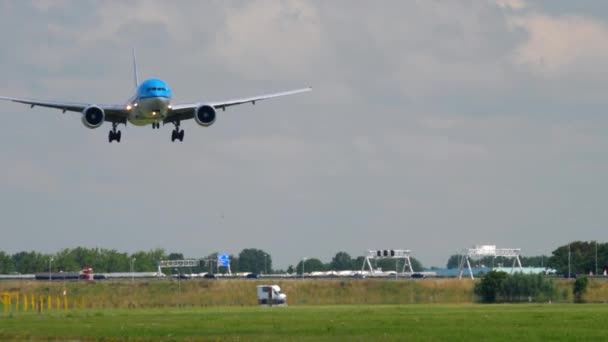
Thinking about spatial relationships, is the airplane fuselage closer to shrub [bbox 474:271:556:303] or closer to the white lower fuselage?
the white lower fuselage

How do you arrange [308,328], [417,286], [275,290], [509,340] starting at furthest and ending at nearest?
[417,286], [275,290], [308,328], [509,340]

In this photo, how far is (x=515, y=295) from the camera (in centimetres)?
13950

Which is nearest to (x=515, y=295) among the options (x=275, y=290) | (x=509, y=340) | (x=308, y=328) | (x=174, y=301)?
(x=275, y=290)

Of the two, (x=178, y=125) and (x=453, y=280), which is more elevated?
Answer: (x=178, y=125)

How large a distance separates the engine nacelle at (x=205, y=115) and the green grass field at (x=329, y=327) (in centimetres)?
1431

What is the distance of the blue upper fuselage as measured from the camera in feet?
276

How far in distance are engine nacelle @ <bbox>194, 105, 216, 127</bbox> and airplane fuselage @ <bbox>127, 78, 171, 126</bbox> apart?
2.34m

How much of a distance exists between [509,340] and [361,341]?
7.56 metres

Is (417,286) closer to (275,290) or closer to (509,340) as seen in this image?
(275,290)

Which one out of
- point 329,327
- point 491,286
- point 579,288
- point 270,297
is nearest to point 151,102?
point 329,327

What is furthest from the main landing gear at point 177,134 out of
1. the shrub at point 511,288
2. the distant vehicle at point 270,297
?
the shrub at point 511,288

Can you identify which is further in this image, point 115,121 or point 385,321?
point 115,121

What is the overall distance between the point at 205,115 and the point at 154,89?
17.6 ft

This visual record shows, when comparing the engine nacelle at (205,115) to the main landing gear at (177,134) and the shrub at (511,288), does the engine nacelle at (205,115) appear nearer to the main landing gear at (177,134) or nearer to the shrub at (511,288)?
the main landing gear at (177,134)
